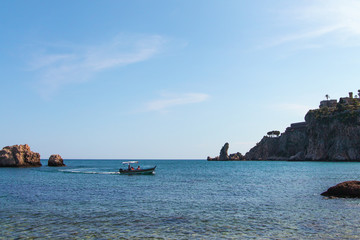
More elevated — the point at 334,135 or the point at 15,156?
the point at 334,135

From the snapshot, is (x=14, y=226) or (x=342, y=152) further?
(x=342, y=152)

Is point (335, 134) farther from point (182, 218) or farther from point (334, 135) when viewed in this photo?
point (182, 218)

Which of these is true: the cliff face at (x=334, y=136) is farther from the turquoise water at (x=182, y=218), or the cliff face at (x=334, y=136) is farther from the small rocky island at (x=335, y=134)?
the turquoise water at (x=182, y=218)

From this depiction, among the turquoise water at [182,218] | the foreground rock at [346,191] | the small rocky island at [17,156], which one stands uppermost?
the small rocky island at [17,156]

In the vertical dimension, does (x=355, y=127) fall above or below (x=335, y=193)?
above

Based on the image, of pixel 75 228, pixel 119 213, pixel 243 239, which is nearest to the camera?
pixel 243 239

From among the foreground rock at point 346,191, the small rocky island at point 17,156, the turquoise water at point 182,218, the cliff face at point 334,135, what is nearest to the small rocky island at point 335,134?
the cliff face at point 334,135

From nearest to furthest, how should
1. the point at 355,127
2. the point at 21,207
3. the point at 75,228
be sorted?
the point at 75,228 < the point at 21,207 < the point at 355,127

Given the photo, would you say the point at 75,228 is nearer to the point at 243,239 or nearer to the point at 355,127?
the point at 243,239

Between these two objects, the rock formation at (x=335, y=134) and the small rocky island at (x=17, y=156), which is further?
the rock formation at (x=335, y=134)

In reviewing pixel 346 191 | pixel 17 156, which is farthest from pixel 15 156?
pixel 346 191

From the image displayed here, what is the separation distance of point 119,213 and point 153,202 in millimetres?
6572

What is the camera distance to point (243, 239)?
16766 millimetres

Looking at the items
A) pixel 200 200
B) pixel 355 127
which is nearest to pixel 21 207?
pixel 200 200
